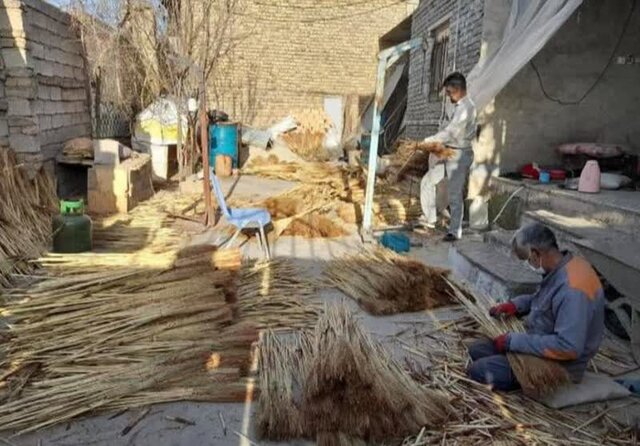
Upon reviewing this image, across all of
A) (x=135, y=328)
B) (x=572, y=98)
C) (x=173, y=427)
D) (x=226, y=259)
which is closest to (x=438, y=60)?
(x=572, y=98)

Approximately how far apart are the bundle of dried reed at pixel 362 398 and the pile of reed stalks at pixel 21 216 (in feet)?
9.52

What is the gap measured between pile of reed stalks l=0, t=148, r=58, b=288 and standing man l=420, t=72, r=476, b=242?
420 centimetres

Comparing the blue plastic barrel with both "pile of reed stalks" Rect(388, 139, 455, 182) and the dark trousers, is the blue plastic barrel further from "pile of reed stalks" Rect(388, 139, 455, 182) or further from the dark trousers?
the dark trousers

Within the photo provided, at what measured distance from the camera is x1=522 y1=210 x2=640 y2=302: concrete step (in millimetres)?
3449

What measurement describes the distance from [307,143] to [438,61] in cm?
562

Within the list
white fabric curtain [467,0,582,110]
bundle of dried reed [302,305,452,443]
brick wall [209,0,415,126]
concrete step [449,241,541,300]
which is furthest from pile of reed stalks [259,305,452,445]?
brick wall [209,0,415,126]

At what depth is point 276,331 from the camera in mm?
3502

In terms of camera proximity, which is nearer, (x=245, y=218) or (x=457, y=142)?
(x=245, y=218)

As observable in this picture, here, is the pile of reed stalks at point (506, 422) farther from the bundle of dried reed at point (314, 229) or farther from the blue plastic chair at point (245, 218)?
the bundle of dried reed at point (314, 229)

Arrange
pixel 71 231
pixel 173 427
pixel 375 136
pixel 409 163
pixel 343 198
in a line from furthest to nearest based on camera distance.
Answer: pixel 409 163 < pixel 343 198 < pixel 375 136 < pixel 71 231 < pixel 173 427

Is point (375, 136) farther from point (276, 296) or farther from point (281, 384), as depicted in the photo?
point (281, 384)

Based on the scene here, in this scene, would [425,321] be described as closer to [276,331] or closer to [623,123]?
[276,331]

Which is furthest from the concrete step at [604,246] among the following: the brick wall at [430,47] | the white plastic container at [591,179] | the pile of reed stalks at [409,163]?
the pile of reed stalks at [409,163]

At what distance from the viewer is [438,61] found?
396 inches
